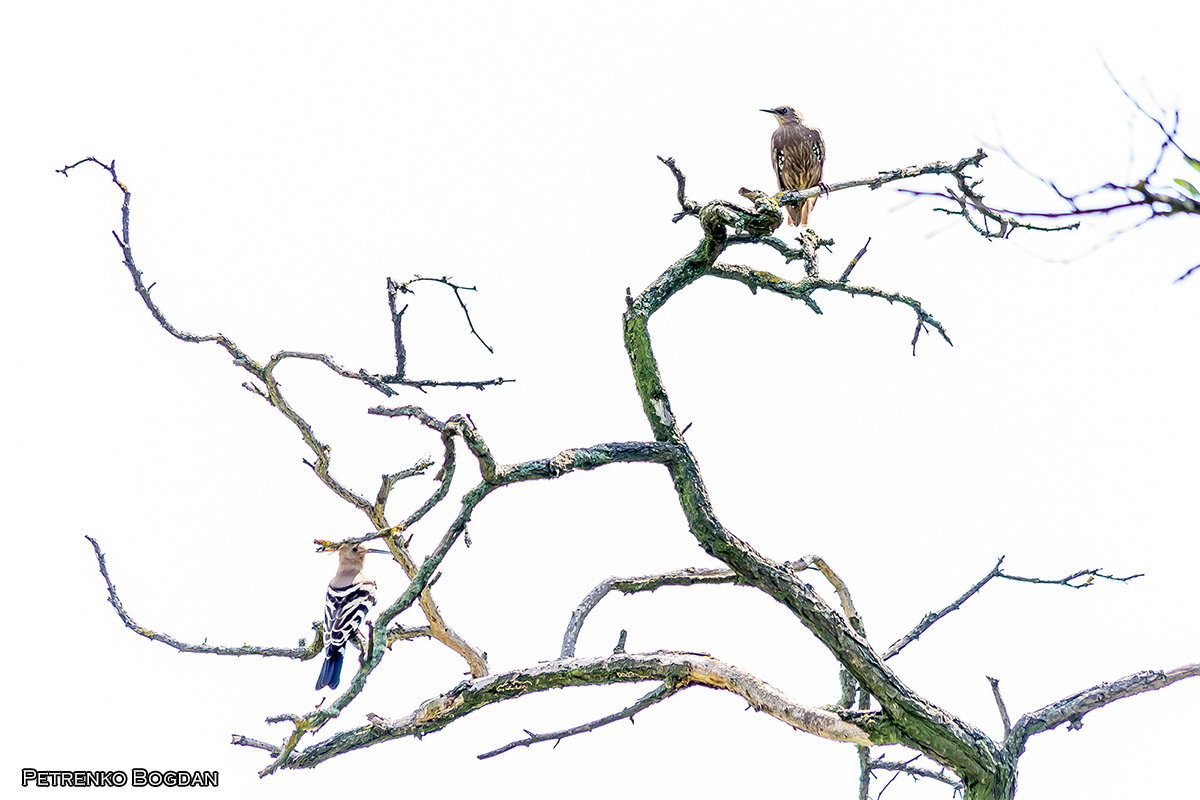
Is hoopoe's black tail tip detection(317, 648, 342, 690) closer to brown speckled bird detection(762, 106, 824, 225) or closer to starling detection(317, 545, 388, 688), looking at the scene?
Result: starling detection(317, 545, 388, 688)

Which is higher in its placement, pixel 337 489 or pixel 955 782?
pixel 337 489

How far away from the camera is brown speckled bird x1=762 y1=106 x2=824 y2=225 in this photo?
8.44 metres

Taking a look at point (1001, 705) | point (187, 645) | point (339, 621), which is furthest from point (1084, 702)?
point (187, 645)

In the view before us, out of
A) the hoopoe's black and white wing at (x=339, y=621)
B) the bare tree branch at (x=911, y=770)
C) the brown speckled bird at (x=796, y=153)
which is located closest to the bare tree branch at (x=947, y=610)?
the bare tree branch at (x=911, y=770)

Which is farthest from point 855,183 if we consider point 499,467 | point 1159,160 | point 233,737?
point 233,737

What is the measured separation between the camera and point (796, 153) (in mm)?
8492

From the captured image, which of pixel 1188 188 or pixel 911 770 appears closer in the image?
pixel 1188 188

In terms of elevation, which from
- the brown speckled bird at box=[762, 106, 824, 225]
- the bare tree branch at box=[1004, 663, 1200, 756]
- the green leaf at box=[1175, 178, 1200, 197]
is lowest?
the green leaf at box=[1175, 178, 1200, 197]

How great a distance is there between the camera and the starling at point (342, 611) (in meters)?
Answer: 4.89

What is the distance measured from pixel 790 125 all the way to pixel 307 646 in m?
5.89

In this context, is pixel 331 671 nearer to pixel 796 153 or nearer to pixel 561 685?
pixel 561 685

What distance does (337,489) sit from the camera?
5.00 meters

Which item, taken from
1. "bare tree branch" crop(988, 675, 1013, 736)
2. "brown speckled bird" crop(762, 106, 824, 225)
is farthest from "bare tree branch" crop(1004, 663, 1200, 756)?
"brown speckled bird" crop(762, 106, 824, 225)

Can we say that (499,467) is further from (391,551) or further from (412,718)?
(391,551)
